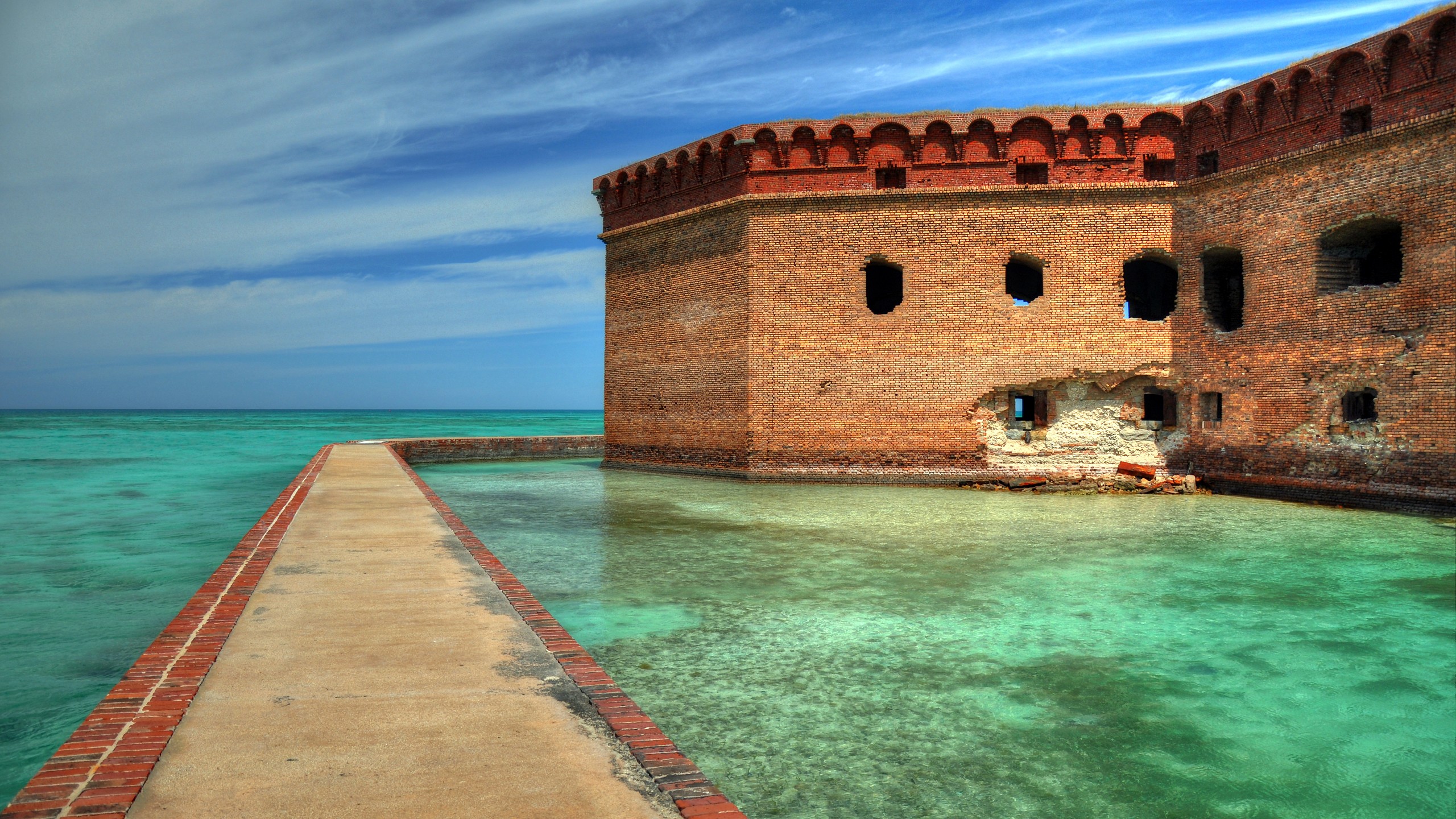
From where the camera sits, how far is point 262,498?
54.6ft

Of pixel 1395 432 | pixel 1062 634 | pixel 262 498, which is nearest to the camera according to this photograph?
pixel 1062 634

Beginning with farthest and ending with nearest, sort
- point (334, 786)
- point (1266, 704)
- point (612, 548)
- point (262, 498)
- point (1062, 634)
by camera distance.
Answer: point (262, 498), point (612, 548), point (1062, 634), point (1266, 704), point (334, 786)

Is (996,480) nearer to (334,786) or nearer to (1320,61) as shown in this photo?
(1320,61)

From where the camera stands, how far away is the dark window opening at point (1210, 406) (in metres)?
14.9

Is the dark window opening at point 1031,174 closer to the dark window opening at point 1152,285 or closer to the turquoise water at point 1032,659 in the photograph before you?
the dark window opening at point 1152,285

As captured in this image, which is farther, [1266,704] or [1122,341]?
[1122,341]

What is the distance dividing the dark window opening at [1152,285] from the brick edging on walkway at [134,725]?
18080mm

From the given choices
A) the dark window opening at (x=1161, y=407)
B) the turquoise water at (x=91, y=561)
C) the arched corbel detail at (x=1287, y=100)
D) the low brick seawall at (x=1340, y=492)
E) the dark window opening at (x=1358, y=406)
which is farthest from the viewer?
the dark window opening at (x=1161, y=407)

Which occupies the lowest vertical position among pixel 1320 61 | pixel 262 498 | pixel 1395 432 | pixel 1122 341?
pixel 262 498

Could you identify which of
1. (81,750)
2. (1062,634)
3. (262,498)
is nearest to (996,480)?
(1062,634)

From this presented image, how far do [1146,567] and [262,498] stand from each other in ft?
49.4

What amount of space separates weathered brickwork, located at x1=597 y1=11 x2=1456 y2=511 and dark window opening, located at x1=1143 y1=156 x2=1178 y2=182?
5 cm

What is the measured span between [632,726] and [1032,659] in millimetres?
2863

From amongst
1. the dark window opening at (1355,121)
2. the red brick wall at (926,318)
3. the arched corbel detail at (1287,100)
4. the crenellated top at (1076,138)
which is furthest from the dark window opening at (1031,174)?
the dark window opening at (1355,121)
